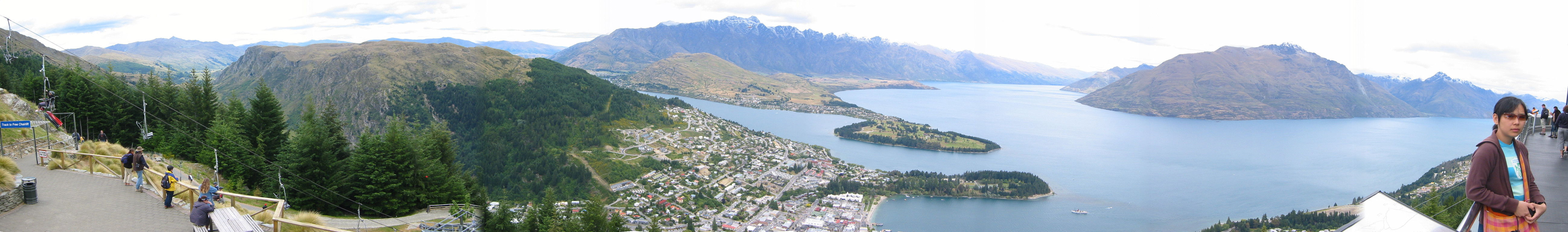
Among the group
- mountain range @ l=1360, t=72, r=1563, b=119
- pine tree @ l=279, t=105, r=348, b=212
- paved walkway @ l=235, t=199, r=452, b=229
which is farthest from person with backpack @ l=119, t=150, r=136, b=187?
mountain range @ l=1360, t=72, r=1563, b=119

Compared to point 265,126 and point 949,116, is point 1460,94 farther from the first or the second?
point 265,126

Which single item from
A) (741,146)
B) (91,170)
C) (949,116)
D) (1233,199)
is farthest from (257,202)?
(949,116)

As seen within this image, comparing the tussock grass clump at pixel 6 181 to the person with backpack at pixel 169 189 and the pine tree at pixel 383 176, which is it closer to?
the person with backpack at pixel 169 189

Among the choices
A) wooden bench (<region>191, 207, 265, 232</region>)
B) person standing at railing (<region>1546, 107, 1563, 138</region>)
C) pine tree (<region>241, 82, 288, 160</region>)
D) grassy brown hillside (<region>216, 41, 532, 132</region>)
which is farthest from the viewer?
grassy brown hillside (<region>216, 41, 532, 132</region>)

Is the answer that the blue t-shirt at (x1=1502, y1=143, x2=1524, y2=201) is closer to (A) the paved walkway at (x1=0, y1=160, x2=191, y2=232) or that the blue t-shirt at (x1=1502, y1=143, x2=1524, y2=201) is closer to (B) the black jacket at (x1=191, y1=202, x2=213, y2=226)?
(B) the black jacket at (x1=191, y1=202, x2=213, y2=226)

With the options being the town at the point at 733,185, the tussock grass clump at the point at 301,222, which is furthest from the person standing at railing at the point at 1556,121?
the town at the point at 733,185
